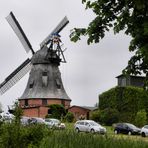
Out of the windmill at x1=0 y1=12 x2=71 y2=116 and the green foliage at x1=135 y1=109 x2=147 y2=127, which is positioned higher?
the windmill at x1=0 y1=12 x2=71 y2=116

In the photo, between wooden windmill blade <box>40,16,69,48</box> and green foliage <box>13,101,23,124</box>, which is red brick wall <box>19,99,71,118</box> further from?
green foliage <box>13,101,23,124</box>

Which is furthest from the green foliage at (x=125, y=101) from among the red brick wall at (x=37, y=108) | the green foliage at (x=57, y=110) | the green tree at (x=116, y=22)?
the green tree at (x=116, y=22)

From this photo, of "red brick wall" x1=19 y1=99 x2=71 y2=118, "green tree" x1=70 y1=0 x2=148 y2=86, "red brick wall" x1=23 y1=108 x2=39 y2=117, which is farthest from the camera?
"red brick wall" x1=23 y1=108 x2=39 y2=117

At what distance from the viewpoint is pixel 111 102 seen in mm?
78562

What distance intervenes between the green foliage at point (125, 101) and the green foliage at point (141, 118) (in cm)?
246

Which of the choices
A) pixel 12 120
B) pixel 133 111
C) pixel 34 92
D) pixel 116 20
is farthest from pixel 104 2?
pixel 34 92

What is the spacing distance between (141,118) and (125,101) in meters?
6.00

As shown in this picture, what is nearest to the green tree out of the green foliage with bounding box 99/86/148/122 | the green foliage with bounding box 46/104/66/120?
the green foliage with bounding box 99/86/148/122

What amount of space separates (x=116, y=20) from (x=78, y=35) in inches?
44.7

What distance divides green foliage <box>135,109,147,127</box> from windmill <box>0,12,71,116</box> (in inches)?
737

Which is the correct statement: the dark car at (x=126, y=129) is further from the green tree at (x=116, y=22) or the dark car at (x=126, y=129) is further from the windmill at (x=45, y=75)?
the green tree at (x=116, y=22)

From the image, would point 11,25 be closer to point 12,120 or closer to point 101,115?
point 101,115

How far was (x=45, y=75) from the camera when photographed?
89.2 meters

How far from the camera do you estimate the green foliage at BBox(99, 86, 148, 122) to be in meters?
74.8
